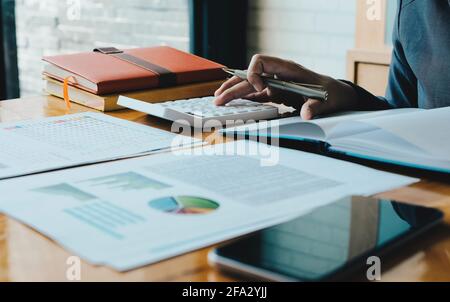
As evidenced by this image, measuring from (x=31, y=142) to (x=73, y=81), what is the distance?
0.34 metres

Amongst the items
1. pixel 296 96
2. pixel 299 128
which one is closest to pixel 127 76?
pixel 296 96

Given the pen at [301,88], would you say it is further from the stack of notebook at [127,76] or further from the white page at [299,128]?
the stack of notebook at [127,76]

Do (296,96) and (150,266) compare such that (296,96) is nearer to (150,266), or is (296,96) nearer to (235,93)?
(235,93)

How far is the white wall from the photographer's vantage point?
2.64 metres

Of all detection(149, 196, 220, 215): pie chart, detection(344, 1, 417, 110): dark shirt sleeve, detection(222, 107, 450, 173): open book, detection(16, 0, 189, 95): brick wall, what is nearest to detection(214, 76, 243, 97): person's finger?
detection(222, 107, 450, 173): open book

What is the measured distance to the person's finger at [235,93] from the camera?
110cm

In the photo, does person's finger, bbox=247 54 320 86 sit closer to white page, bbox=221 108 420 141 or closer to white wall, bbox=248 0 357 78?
white page, bbox=221 108 420 141

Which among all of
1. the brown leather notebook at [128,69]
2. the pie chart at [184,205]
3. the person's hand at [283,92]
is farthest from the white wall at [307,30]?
the pie chart at [184,205]

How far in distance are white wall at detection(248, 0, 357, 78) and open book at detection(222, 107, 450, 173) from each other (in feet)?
5.99

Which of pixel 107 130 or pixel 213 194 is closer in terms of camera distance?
pixel 213 194

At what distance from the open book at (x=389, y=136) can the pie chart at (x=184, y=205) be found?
24 centimetres

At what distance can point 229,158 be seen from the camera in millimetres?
796
